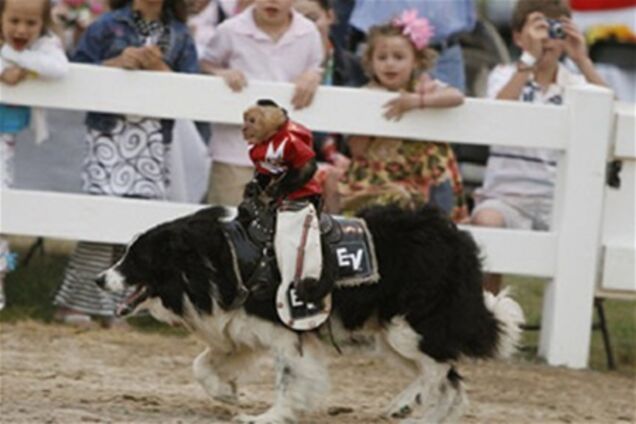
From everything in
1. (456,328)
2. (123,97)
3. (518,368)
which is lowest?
(518,368)

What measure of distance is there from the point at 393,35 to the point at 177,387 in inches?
106

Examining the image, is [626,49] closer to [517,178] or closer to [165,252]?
[517,178]

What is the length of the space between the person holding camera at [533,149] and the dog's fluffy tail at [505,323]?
2.90 meters

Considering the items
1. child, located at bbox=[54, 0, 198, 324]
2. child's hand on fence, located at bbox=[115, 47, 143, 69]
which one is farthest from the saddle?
child, located at bbox=[54, 0, 198, 324]

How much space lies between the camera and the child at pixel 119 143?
37.0 ft

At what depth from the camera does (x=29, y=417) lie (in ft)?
26.6

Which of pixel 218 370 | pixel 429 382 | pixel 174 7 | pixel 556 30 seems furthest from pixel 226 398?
pixel 556 30

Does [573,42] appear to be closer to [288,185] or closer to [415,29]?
[415,29]

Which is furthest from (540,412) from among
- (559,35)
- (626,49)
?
Answer: (626,49)

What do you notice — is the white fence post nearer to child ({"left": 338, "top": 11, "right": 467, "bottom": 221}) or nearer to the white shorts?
the white shorts

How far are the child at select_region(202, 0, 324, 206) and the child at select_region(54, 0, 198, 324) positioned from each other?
0.98 feet

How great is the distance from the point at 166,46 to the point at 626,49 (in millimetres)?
10379

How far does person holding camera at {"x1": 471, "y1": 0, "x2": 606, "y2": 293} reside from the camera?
11594 mm

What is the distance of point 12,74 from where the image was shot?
1094cm
